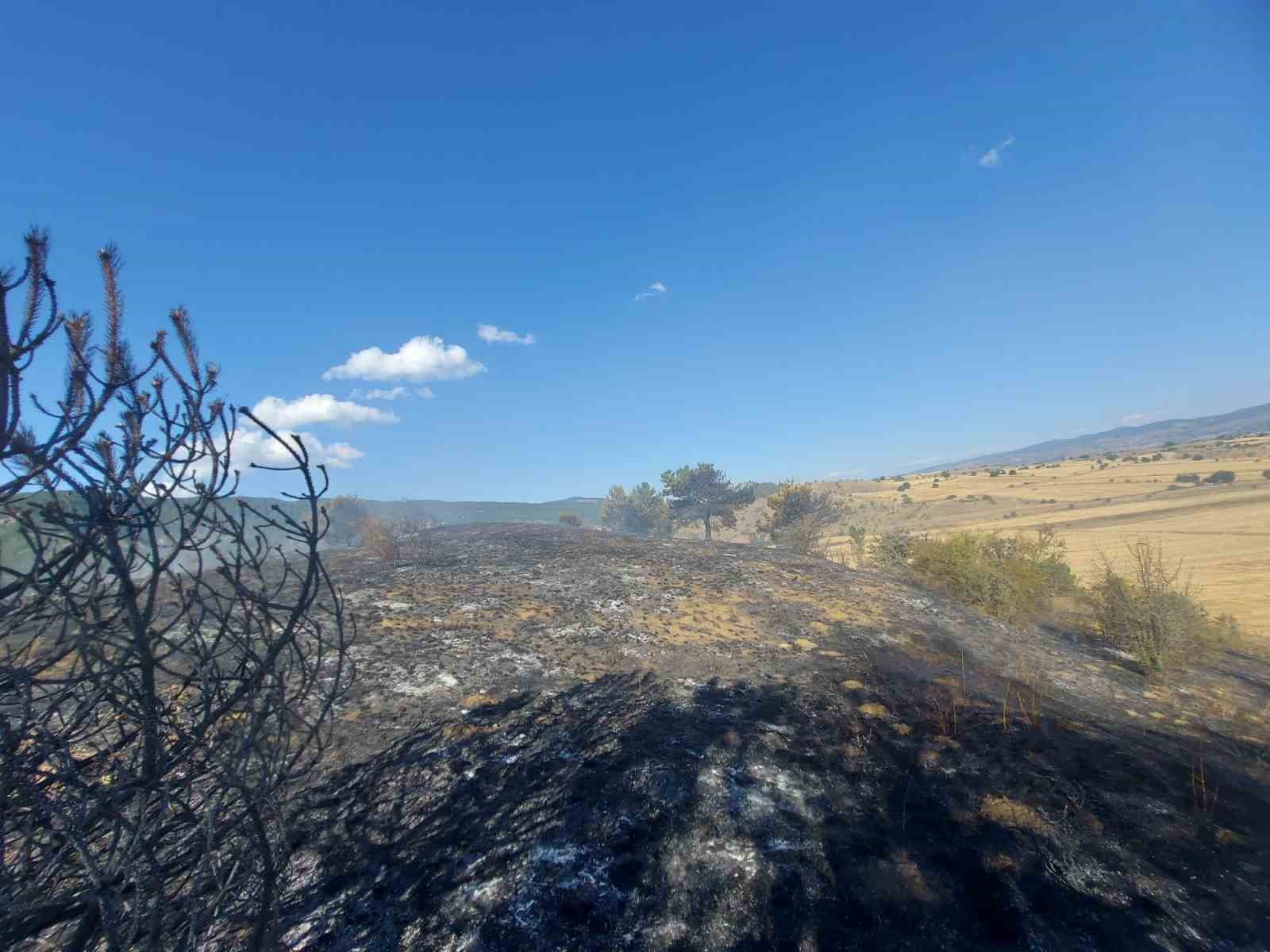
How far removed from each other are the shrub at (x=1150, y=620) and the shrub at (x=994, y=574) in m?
1.15

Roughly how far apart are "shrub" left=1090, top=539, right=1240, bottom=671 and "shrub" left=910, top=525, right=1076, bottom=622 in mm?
1147

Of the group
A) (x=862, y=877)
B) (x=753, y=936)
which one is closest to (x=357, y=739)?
(x=753, y=936)

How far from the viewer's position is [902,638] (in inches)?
303

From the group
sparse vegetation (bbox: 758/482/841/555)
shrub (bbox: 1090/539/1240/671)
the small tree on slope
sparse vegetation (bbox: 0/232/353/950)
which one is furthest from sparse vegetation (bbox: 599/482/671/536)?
sparse vegetation (bbox: 0/232/353/950)

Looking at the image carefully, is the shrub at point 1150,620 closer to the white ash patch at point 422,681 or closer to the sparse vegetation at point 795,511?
the white ash patch at point 422,681

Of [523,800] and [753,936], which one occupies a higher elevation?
[523,800]

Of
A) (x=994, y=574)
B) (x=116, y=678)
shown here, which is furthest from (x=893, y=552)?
(x=116, y=678)

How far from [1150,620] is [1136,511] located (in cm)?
3481

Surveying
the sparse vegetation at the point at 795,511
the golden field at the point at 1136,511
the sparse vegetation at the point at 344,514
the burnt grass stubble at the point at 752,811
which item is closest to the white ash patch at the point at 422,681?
the burnt grass stubble at the point at 752,811

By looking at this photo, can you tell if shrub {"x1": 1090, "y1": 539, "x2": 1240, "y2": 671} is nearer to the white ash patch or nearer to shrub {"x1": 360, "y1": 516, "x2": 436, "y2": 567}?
the white ash patch

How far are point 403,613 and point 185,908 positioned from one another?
5319 mm

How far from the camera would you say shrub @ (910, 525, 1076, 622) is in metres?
10.7

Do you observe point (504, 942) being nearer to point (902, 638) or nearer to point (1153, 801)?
point (1153, 801)

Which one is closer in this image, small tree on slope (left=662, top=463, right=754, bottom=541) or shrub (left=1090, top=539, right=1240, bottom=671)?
shrub (left=1090, top=539, right=1240, bottom=671)
